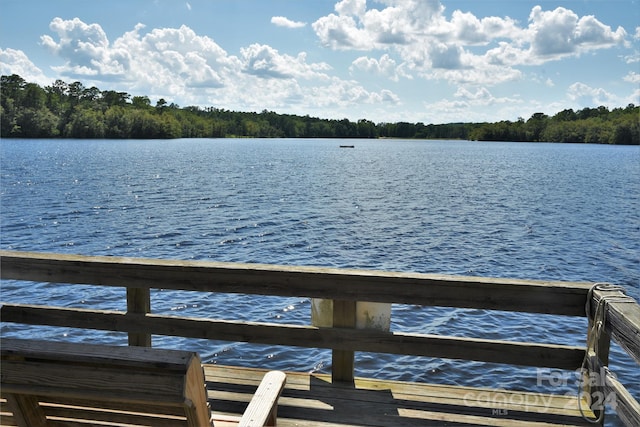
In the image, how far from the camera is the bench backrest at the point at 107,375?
1.75 meters

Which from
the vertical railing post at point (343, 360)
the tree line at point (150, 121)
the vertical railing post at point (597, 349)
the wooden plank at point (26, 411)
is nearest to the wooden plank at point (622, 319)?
the vertical railing post at point (597, 349)

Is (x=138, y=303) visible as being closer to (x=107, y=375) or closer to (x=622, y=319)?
(x=107, y=375)

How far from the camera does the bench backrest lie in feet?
5.75

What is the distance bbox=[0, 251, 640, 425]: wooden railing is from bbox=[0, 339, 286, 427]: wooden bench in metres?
1.60

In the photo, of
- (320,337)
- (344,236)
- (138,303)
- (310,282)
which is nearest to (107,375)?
(310,282)

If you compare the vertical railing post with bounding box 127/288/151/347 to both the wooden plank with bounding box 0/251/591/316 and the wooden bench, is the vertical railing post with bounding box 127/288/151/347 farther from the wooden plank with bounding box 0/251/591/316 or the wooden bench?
the wooden bench

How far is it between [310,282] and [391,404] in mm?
962

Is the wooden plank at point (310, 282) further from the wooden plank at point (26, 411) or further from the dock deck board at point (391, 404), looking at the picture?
the wooden plank at point (26, 411)

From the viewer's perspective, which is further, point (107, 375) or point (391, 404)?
point (391, 404)

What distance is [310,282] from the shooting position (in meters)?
3.56

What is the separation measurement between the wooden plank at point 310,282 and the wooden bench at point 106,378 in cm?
158

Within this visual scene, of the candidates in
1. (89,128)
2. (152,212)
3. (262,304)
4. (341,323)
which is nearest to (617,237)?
(262,304)

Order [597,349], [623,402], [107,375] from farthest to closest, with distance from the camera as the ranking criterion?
[597,349]
[623,402]
[107,375]

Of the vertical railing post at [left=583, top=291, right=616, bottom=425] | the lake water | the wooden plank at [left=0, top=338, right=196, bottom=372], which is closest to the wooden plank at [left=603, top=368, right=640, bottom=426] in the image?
the vertical railing post at [left=583, top=291, right=616, bottom=425]
